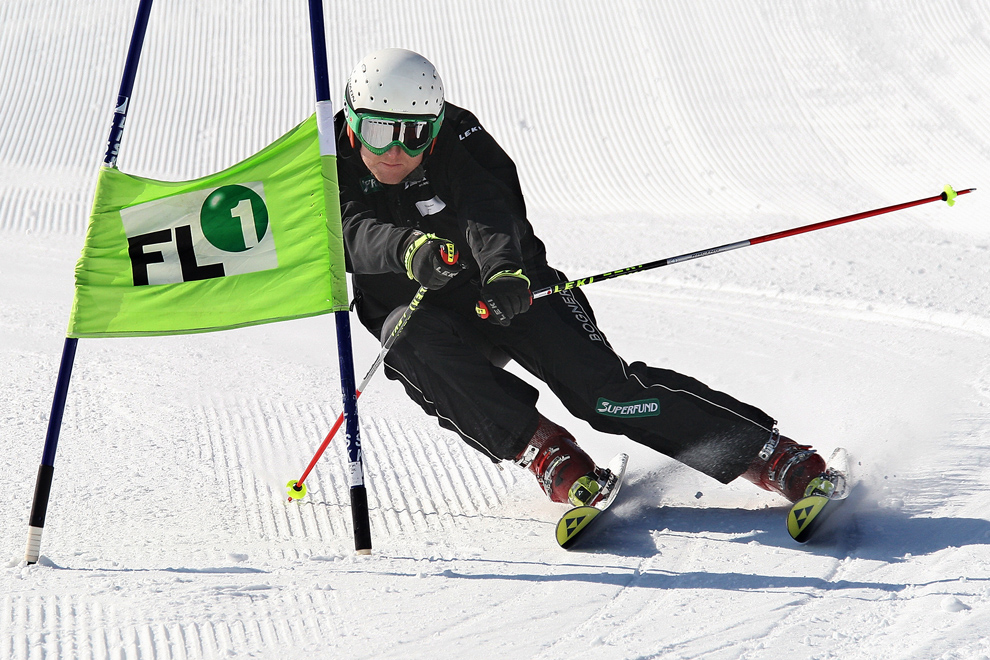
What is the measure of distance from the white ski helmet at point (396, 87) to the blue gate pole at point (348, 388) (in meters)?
0.31

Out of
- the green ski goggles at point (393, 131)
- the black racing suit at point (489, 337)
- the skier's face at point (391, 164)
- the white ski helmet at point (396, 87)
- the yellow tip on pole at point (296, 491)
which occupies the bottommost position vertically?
A: the yellow tip on pole at point (296, 491)

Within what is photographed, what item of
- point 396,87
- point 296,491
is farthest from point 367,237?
point 296,491

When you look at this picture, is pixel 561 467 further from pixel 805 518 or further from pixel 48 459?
pixel 48 459

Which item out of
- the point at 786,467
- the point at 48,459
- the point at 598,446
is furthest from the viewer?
the point at 598,446

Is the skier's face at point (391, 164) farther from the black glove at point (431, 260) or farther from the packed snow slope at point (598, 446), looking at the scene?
the packed snow slope at point (598, 446)

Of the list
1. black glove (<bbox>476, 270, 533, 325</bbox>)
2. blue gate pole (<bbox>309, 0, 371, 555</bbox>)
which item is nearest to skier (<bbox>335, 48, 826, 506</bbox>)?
black glove (<bbox>476, 270, 533, 325</bbox>)

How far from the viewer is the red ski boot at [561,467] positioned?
332cm

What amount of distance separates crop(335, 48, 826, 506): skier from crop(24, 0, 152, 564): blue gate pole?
758mm

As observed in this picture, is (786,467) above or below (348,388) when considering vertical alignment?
below

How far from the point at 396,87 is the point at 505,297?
0.87 m

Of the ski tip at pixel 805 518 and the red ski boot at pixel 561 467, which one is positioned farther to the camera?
the red ski boot at pixel 561 467

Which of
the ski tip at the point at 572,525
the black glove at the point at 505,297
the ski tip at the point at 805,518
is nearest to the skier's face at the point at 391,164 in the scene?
the black glove at the point at 505,297

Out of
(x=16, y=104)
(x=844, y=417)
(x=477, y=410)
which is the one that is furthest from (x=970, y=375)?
(x=16, y=104)

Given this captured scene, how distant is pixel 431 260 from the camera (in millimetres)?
3104
